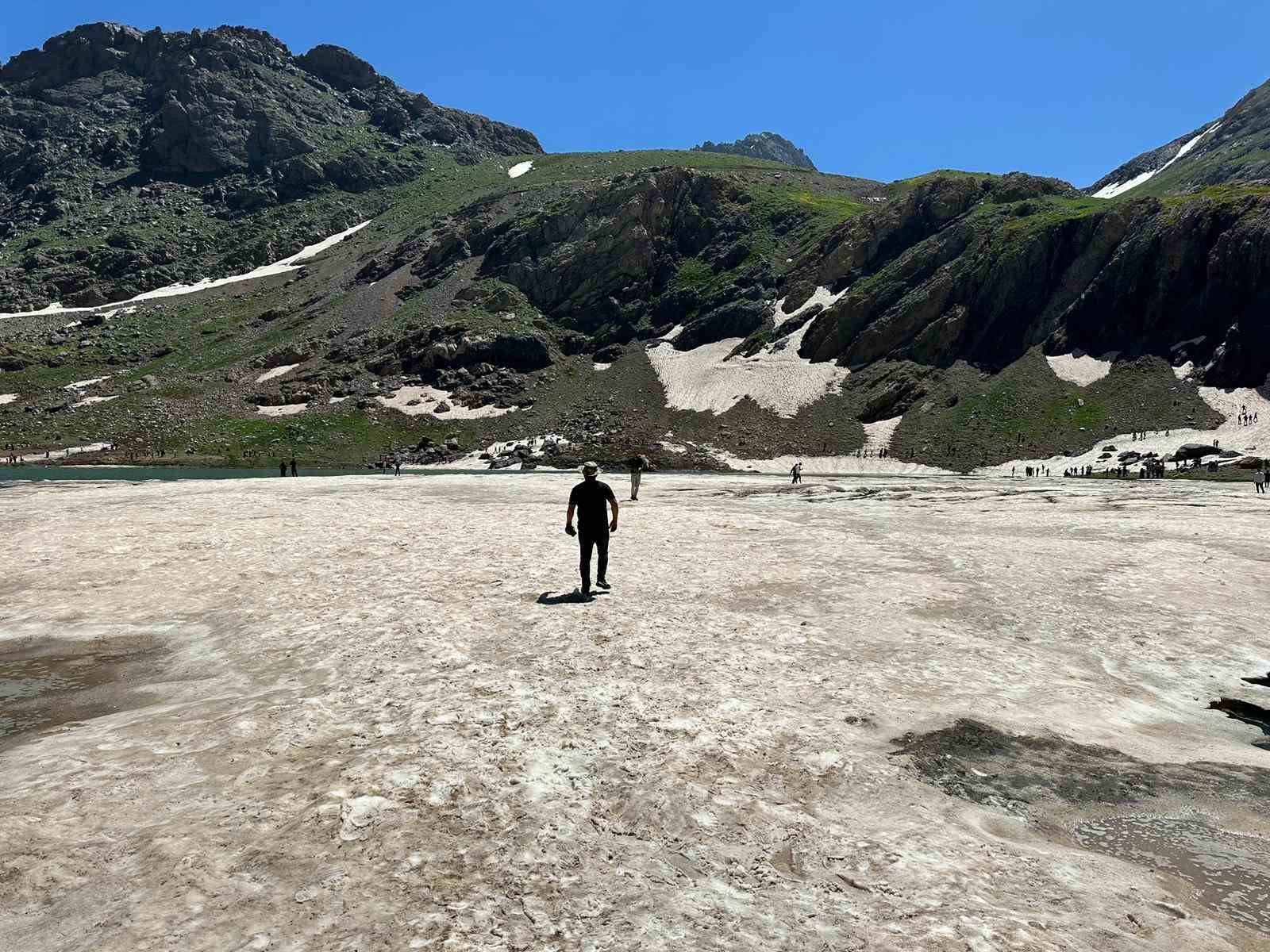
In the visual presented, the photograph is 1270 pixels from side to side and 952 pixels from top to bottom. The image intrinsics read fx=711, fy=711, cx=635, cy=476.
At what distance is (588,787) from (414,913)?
199 centimetres

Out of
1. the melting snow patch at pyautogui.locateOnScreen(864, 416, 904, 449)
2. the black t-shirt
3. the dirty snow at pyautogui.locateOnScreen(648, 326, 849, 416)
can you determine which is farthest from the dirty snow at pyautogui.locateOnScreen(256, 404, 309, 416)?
the black t-shirt

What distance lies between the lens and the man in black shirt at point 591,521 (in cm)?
1377

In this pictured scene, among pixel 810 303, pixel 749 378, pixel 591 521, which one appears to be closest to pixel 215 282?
pixel 749 378

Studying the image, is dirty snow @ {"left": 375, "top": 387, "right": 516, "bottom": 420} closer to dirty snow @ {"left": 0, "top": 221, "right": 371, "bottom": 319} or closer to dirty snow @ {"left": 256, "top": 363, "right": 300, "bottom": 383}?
dirty snow @ {"left": 256, "top": 363, "right": 300, "bottom": 383}

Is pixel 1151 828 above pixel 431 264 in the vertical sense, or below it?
below

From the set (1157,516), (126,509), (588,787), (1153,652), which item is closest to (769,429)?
(1157,516)

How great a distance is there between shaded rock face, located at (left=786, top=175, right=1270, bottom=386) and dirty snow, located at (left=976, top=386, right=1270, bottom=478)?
13.1ft

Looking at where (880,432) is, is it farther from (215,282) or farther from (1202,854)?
(215,282)

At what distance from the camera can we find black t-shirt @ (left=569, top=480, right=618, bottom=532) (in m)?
13.9

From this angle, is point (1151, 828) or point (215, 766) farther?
point (215, 766)

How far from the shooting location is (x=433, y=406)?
4454 inches

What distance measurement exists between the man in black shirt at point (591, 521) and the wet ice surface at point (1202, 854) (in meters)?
9.33

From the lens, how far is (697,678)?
356 inches

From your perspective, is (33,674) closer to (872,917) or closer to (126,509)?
(872,917)
